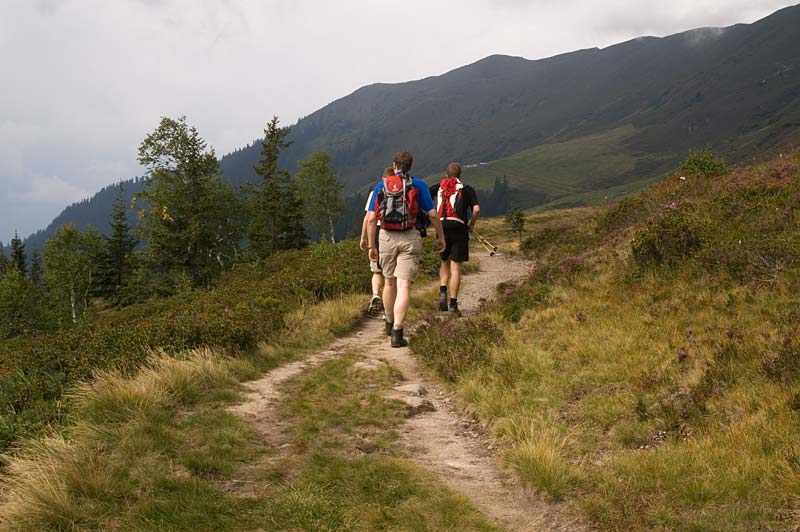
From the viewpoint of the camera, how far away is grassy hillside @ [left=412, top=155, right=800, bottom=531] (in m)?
3.65

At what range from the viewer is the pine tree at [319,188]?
257 feet

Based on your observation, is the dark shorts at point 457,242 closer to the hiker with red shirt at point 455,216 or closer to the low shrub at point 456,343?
the hiker with red shirt at point 455,216

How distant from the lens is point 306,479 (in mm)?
4195

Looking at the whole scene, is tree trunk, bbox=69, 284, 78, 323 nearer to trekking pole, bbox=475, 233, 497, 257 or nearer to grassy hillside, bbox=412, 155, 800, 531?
trekking pole, bbox=475, 233, 497, 257

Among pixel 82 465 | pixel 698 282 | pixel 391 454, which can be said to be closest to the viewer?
pixel 82 465

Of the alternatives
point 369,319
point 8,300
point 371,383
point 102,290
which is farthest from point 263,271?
point 102,290

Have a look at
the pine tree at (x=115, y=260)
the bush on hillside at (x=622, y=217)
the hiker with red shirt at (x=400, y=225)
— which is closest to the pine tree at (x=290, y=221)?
the pine tree at (x=115, y=260)

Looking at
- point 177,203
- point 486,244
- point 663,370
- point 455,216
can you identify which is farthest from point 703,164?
point 177,203

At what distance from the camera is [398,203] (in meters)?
8.48

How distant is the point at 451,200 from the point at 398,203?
10.3 feet

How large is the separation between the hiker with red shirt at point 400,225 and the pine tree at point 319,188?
7017cm

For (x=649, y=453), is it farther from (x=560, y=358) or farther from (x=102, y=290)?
(x=102, y=290)

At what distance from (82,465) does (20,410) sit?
2.67 m

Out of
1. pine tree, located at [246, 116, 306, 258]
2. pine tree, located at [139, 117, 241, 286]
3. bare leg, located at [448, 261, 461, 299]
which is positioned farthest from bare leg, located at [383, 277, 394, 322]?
pine tree, located at [246, 116, 306, 258]
